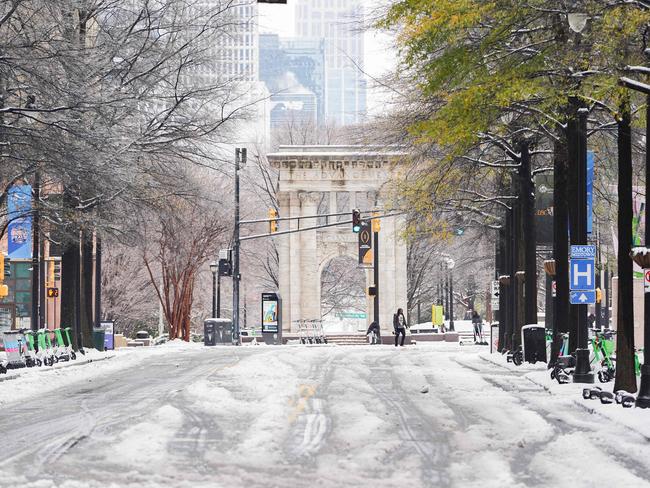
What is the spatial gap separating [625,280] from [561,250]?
7.54 meters

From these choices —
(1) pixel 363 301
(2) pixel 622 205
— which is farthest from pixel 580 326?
(1) pixel 363 301

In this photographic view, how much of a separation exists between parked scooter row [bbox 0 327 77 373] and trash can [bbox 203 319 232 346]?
71.3 feet

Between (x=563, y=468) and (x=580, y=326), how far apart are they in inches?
466

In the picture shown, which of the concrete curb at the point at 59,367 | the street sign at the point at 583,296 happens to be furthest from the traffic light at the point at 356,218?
the street sign at the point at 583,296

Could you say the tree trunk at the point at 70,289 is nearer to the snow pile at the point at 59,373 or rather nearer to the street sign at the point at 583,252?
the snow pile at the point at 59,373

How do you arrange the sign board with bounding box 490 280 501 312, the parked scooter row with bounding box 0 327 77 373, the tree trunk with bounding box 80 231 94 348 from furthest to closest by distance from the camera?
the sign board with bounding box 490 280 501 312
the tree trunk with bounding box 80 231 94 348
the parked scooter row with bounding box 0 327 77 373

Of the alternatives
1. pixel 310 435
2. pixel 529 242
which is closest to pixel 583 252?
pixel 529 242

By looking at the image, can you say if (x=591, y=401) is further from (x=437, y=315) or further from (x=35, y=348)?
(x=437, y=315)

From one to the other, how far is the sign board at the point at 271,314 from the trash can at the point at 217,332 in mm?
1891

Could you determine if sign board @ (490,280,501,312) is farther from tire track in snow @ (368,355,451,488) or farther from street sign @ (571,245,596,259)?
tire track in snow @ (368,355,451,488)

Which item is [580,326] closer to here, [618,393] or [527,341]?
[618,393]

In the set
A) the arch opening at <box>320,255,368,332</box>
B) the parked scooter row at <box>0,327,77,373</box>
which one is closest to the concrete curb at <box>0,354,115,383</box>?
the parked scooter row at <box>0,327,77,373</box>

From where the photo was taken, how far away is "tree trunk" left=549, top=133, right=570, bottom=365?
26980 millimetres

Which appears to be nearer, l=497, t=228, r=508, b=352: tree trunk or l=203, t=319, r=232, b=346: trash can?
l=497, t=228, r=508, b=352: tree trunk
